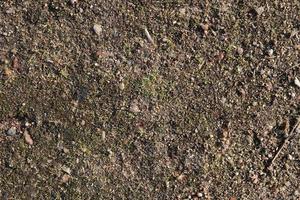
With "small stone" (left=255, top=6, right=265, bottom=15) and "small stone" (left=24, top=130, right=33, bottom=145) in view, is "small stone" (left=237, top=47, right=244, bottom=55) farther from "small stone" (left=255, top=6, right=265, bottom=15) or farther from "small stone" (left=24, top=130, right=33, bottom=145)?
"small stone" (left=24, top=130, right=33, bottom=145)

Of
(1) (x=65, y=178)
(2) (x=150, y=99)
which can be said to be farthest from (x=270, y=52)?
(1) (x=65, y=178)

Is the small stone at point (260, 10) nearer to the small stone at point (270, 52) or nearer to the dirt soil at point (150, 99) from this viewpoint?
the dirt soil at point (150, 99)

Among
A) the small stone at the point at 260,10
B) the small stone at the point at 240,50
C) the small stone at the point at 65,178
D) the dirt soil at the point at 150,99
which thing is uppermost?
the small stone at the point at 260,10

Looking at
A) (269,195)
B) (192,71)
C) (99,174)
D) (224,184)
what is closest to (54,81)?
(99,174)

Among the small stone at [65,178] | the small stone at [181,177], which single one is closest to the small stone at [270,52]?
the small stone at [181,177]

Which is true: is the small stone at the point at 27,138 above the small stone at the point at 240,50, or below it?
below

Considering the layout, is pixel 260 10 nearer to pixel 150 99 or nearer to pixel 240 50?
pixel 240 50

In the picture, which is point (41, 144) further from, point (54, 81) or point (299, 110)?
point (299, 110)

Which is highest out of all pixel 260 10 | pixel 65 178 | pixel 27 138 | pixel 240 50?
pixel 260 10
